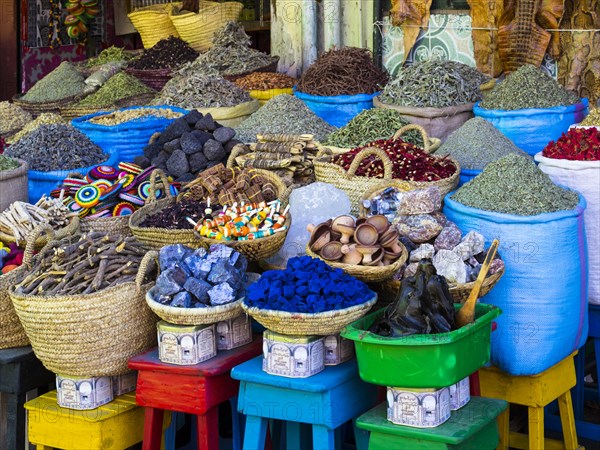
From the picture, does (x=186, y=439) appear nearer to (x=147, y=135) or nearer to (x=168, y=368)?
(x=168, y=368)

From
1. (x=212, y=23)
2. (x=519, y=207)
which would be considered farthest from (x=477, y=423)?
(x=212, y=23)

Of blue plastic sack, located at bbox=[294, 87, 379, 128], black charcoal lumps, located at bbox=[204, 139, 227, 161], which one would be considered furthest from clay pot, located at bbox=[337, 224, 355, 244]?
blue plastic sack, located at bbox=[294, 87, 379, 128]

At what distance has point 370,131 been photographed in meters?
3.90

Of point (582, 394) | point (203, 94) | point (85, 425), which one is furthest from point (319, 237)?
point (203, 94)

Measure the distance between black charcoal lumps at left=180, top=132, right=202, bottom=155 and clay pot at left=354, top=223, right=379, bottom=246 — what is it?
4.12 feet

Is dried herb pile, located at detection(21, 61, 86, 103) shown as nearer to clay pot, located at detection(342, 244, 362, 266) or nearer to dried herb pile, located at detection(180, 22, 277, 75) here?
dried herb pile, located at detection(180, 22, 277, 75)

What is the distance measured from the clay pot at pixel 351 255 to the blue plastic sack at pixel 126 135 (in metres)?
1.72

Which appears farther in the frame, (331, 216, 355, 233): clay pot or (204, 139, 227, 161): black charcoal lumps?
(204, 139, 227, 161): black charcoal lumps

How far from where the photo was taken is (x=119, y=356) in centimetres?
289

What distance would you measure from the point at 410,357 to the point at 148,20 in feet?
13.1

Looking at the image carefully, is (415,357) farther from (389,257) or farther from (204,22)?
(204,22)

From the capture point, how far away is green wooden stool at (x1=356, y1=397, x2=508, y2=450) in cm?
247

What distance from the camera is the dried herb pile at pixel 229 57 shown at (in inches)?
203

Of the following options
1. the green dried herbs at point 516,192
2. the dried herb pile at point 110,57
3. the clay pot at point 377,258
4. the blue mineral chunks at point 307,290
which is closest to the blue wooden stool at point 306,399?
the blue mineral chunks at point 307,290
